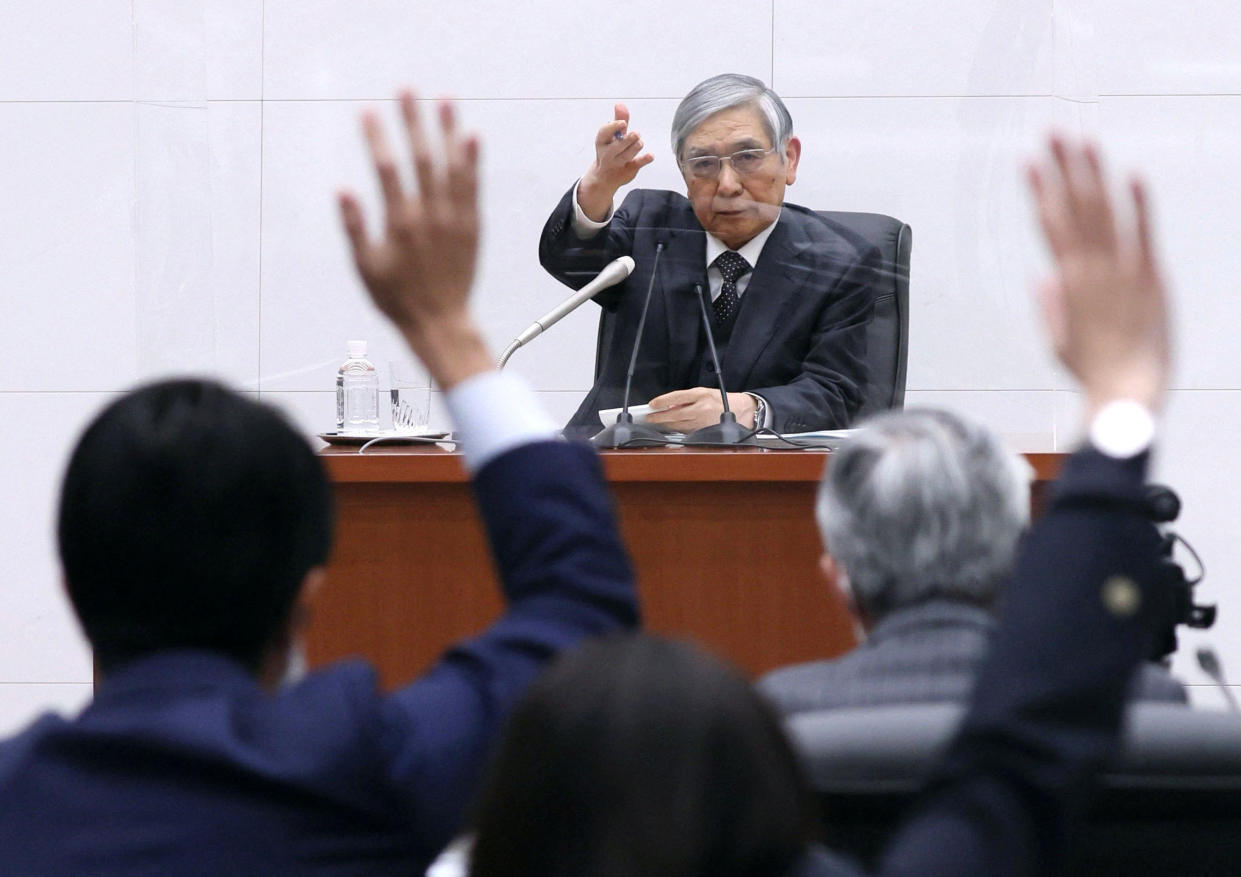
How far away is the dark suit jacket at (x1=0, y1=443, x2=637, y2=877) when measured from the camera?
782mm

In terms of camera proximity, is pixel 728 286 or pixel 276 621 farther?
pixel 728 286

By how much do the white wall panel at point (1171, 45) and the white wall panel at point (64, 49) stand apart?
9.06 feet

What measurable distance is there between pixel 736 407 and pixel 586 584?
191 cm

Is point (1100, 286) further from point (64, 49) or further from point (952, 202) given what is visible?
point (64, 49)

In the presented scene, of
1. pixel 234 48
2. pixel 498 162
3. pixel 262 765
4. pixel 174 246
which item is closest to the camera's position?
pixel 262 765

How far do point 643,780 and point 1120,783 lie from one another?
416 mm

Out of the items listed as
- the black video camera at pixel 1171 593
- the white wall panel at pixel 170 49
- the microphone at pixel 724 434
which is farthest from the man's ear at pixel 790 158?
the white wall panel at pixel 170 49

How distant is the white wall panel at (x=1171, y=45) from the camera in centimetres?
417

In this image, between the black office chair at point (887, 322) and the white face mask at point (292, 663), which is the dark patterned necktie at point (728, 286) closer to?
the black office chair at point (887, 322)

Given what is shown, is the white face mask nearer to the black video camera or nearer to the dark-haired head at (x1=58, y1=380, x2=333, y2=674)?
the dark-haired head at (x1=58, y1=380, x2=333, y2=674)

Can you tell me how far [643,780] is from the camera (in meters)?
0.68

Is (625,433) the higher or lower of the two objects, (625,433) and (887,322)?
the lower

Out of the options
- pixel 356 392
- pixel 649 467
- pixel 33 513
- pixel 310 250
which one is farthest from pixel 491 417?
pixel 33 513

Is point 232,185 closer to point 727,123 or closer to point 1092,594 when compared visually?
point 727,123
